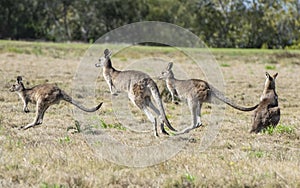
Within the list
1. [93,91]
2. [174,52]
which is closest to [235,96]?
[93,91]

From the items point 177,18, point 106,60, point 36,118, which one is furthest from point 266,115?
point 177,18

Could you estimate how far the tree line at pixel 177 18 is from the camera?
57.4 m

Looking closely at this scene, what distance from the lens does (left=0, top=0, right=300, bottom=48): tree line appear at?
57.4 meters

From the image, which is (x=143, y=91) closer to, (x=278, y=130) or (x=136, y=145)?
(x=136, y=145)

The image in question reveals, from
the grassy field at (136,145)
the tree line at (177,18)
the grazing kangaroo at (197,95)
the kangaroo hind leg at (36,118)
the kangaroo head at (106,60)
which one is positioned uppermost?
the tree line at (177,18)

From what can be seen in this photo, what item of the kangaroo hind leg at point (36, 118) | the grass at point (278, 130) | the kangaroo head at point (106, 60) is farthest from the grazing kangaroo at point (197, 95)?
the kangaroo hind leg at point (36, 118)

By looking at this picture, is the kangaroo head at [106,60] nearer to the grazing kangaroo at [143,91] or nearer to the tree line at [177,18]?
the grazing kangaroo at [143,91]

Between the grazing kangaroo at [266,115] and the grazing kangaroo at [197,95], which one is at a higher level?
the grazing kangaroo at [197,95]

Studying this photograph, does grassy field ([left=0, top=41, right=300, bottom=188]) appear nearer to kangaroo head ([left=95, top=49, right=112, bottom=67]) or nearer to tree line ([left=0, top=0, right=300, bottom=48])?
kangaroo head ([left=95, top=49, right=112, bottom=67])

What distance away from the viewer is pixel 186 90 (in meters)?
10.6

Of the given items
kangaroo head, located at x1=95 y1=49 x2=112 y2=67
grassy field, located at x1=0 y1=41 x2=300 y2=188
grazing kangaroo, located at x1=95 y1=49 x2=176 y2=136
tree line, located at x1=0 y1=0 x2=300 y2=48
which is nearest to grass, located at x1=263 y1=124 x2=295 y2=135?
grassy field, located at x1=0 y1=41 x2=300 y2=188

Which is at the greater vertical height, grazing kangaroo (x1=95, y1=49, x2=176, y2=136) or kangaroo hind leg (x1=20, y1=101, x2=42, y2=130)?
grazing kangaroo (x1=95, y1=49, x2=176, y2=136)

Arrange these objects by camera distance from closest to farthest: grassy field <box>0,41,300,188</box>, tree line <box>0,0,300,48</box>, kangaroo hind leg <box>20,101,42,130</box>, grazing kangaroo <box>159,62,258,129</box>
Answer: grassy field <box>0,41,300,188</box>, kangaroo hind leg <box>20,101,42,130</box>, grazing kangaroo <box>159,62,258,129</box>, tree line <box>0,0,300,48</box>

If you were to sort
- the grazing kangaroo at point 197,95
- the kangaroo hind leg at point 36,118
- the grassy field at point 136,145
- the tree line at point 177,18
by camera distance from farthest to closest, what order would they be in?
the tree line at point 177,18 < the grazing kangaroo at point 197,95 < the kangaroo hind leg at point 36,118 < the grassy field at point 136,145
